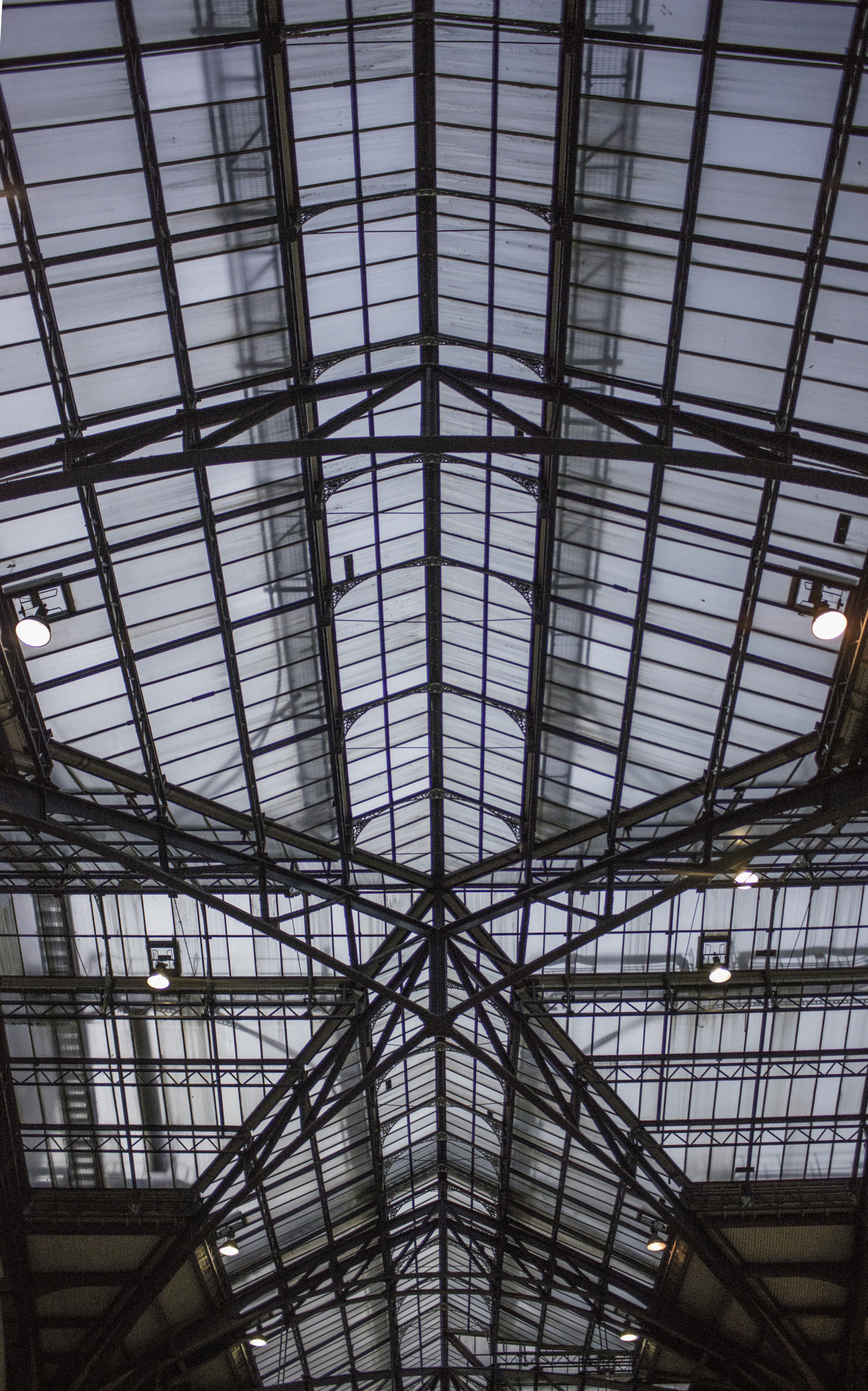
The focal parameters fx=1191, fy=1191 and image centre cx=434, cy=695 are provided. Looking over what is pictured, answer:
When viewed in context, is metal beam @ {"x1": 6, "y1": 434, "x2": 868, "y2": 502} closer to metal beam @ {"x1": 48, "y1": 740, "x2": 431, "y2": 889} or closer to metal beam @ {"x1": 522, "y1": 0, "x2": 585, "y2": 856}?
metal beam @ {"x1": 522, "y1": 0, "x2": 585, "y2": 856}

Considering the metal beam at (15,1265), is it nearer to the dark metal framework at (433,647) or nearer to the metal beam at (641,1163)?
the dark metal framework at (433,647)

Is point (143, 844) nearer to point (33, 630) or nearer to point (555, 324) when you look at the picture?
point (33, 630)

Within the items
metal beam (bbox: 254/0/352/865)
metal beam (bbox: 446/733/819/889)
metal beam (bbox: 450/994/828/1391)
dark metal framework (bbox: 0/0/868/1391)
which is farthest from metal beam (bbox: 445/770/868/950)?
metal beam (bbox: 254/0/352/865)

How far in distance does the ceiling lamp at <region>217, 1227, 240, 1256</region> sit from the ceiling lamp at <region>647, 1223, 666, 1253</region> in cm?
1334

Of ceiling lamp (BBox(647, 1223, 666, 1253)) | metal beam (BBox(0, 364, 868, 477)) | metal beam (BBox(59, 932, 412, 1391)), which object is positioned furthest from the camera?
ceiling lamp (BBox(647, 1223, 666, 1253))

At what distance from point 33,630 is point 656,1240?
96.1 feet

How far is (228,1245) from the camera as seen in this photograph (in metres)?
37.5

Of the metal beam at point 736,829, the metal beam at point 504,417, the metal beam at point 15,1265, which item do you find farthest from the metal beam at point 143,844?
the metal beam at point 15,1265

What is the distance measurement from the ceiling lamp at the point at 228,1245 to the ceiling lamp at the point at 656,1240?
1334 centimetres

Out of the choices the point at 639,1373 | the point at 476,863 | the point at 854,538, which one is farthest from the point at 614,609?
the point at 639,1373

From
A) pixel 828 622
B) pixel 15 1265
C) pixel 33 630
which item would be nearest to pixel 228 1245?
pixel 15 1265

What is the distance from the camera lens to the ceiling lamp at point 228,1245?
37.5 m

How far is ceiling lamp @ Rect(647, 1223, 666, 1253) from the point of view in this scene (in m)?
38.3

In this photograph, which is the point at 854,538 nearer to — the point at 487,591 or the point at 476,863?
the point at 487,591
